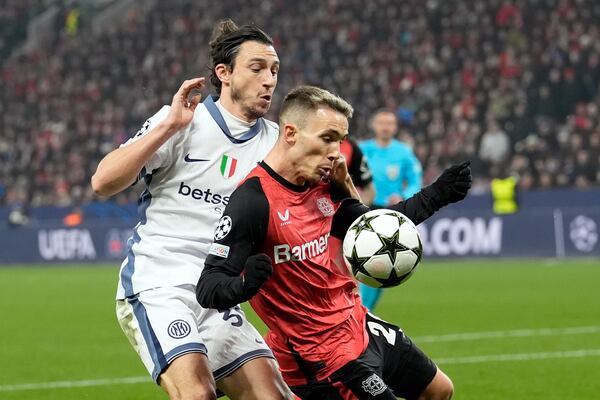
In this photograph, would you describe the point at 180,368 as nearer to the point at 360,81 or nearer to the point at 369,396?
the point at 369,396

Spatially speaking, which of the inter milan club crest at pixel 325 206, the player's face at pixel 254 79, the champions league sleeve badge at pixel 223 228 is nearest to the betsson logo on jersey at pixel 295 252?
the inter milan club crest at pixel 325 206

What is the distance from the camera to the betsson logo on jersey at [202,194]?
18.2 ft

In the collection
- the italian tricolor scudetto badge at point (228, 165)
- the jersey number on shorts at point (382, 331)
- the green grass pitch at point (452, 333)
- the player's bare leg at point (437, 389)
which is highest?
the italian tricolor scudetto badge at point (228, 165)

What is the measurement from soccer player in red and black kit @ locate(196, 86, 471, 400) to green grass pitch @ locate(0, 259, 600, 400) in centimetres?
309

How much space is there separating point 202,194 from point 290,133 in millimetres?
800

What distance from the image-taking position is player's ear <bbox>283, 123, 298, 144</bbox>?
194 inches

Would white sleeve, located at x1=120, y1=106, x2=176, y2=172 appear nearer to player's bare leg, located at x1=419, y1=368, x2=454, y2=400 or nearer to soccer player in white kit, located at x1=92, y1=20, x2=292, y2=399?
soccer player in white kit, located at x1=92, y1=20, x2=292, y2=399

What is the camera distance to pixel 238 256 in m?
4.71

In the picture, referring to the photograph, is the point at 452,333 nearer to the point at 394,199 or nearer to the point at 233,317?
the point at 394,199

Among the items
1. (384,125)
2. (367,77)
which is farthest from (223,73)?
(367,77)

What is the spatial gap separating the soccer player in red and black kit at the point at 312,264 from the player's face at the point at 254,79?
2.12 ft

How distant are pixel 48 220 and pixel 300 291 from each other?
79.6 ft

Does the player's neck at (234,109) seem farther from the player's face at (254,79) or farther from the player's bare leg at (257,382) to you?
the player's bare leg at (257,382)

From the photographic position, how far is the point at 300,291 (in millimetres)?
5000
